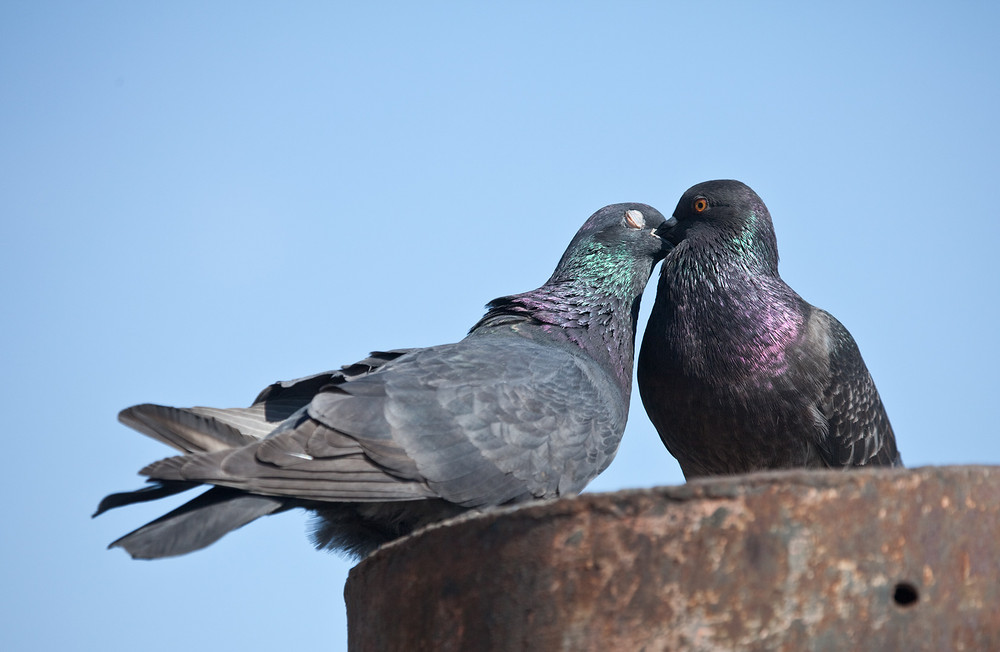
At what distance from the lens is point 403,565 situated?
2955 millimetres

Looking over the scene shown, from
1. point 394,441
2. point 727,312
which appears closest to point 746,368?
point 727,312

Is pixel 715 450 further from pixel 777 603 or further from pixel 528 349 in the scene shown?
pixel 777 603

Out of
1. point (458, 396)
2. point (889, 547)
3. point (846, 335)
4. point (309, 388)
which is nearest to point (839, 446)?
point (846, 335)

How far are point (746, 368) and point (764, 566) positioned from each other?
2.98 m

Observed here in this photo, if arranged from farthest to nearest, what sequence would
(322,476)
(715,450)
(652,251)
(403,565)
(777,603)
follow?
(652,251), (715,450), (322,476), (403,565), (777,603)

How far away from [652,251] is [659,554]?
3951mm

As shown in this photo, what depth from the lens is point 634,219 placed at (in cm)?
643

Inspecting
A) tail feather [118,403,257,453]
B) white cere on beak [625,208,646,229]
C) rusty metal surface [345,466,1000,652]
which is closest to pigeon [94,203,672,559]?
tail feather [118,403,257,453]

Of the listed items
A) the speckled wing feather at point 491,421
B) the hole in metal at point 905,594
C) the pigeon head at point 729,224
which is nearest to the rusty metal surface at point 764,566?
the hole in metal at point 905,594

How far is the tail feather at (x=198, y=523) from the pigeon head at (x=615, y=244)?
104 inches

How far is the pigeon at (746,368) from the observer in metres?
5.36

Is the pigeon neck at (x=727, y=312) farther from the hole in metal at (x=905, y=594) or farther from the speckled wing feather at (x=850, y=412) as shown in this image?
the hole in metal at (x=905, y=594)

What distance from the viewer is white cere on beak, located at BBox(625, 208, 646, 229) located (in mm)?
6398

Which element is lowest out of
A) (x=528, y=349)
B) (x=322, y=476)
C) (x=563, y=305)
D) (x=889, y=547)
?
(x=889, y=547)
